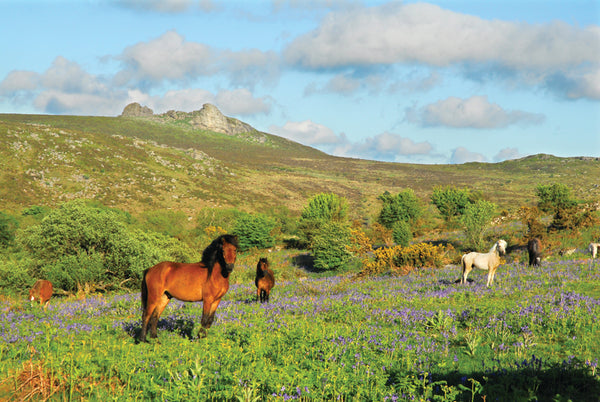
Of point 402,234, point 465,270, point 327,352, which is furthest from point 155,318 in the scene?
point 402,234

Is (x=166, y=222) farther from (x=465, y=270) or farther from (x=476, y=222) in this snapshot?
(x=465, y=270)

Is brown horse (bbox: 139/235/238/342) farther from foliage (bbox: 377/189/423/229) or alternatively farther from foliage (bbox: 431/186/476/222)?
foliage (bbox: 431/186/476/222)

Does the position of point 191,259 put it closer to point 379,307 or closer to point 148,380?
point 379,307

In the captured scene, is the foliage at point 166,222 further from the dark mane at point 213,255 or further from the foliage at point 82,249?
the dark mane at point 213,255

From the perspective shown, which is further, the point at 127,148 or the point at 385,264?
the point at 127,148

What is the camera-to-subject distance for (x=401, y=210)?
5134cm

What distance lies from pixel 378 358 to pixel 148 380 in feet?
11.2

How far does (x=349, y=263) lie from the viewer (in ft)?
99.0

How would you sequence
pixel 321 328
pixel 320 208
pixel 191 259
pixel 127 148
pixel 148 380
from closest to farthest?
pixel 148 380 → pixel 321 328 → pixel 191 259 → pixel 320 208 → pixel 127 148

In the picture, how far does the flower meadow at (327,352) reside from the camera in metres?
4.73

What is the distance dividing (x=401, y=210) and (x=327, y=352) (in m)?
47.2

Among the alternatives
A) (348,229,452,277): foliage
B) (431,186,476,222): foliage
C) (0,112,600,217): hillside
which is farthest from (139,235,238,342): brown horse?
(0,112,600,217): hillside

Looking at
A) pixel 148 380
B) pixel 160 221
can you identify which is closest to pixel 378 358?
pixel 148 380

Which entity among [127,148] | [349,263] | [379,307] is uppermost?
[127,148]
